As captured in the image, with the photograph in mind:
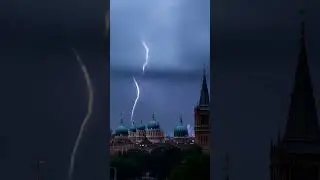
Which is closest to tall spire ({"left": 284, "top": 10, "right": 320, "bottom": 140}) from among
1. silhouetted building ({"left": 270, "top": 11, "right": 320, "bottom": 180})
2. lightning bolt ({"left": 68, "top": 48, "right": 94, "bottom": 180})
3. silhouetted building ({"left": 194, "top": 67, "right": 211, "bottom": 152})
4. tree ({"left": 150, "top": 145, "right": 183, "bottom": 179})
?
silhouetted building ({"left": 270, "top": 11, "right": 320, "bottom": 180})

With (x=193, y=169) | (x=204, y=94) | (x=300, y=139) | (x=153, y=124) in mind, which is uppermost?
(x=204, y=94)

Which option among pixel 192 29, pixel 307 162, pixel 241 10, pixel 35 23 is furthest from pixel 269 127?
pixel 35 23

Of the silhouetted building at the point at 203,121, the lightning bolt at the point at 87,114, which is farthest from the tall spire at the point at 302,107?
the lightning bolt at the point at 87,114

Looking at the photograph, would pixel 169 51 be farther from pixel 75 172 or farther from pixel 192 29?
pixel 75 172

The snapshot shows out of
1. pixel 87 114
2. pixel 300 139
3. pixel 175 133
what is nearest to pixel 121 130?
pixel 175 133

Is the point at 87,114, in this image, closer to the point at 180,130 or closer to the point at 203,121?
the point at 180,130

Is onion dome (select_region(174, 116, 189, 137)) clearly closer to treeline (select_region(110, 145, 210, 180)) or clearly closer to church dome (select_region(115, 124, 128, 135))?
treeline (select_region(110, 145, 210, 180))
